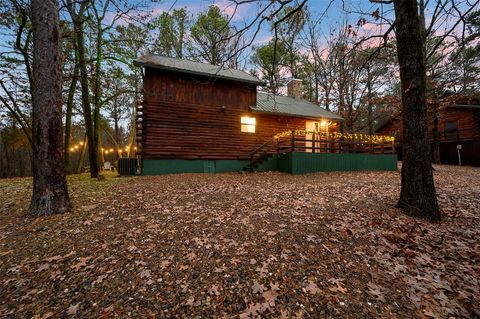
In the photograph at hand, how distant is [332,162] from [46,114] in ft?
41.3

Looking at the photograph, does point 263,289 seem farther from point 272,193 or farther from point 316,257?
point 272,193

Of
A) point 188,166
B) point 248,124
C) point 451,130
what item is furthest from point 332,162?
point 451,130

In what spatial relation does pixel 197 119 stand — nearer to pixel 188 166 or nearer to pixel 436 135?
pixel 188 166

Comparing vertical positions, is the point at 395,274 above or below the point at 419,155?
below

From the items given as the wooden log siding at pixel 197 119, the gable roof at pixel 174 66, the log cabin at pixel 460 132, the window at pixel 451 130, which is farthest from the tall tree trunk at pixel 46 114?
the window at pixel 451 130

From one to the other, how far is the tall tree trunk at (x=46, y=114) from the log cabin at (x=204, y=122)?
6.14 meters

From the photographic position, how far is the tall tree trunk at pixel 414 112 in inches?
187

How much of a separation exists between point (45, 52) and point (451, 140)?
2850 centimetres

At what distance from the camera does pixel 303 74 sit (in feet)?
77.1

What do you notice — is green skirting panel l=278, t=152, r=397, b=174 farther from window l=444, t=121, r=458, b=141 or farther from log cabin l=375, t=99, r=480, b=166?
window l=444, t=121, r=458, b=141

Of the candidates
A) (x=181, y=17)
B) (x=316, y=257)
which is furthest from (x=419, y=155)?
(x=181, y=17)

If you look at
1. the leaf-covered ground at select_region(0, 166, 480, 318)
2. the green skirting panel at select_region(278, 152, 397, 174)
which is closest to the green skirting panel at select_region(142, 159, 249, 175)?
the green skirting panel at select_region(278, 152, 397, 174)

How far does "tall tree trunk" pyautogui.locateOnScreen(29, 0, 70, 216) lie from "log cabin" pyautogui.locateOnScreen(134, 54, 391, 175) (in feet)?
20.1

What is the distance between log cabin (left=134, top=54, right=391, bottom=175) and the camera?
11188mm
